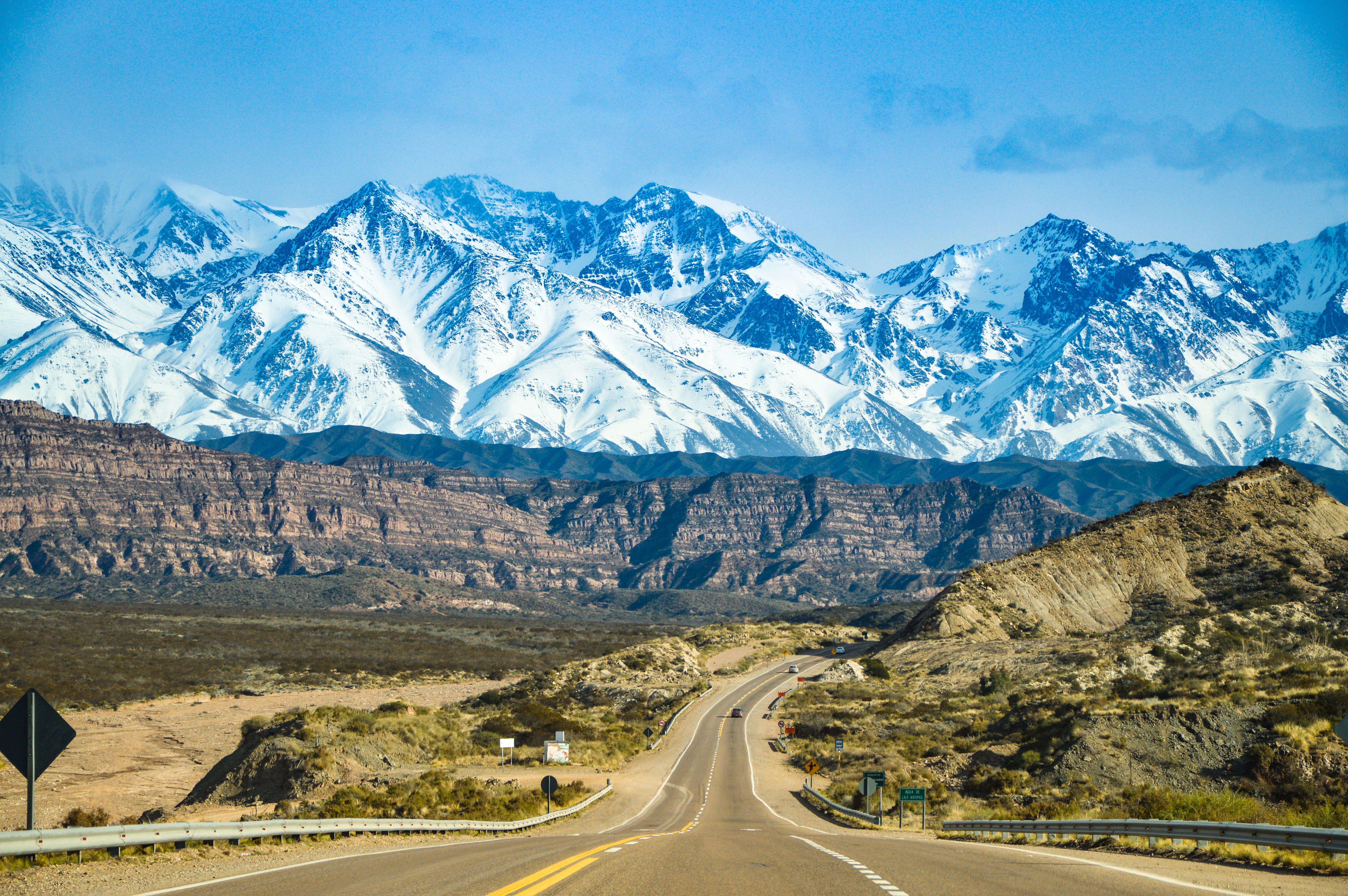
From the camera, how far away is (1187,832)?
21.0 meters

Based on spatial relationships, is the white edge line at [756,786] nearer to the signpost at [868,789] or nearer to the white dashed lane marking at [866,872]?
the signpost at [868,789]

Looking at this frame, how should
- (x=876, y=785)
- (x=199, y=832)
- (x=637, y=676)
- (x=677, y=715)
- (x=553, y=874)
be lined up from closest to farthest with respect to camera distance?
(x=553, y=874)
(x=199, y=832)
(x=876, y=785)
(x=677, y=715)
(x=637, y=676)

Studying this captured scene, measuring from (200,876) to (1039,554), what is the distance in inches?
3423

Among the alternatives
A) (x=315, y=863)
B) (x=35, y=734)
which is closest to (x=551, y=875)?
(x=315, y=863)

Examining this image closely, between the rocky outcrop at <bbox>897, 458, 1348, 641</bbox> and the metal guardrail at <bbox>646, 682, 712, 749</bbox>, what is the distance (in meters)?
17.6

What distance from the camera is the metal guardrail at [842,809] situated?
36.2 metres

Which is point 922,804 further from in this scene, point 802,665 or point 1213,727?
point 802,665

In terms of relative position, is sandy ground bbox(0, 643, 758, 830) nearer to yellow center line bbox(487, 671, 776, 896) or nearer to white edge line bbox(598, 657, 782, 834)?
white edge line bbox(598, 657, 782, 834)

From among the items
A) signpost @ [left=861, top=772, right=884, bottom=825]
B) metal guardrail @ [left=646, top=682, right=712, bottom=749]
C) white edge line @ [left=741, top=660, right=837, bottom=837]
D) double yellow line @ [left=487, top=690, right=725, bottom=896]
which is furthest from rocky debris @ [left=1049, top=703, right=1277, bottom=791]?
metal guardrail @ [left=646, top=682, right=712, bottom=749]

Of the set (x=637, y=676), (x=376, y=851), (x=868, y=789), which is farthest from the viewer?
(x=637, y=676)

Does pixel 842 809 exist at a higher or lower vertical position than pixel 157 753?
higher

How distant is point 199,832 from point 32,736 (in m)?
4.81

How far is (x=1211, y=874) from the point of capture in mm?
17906

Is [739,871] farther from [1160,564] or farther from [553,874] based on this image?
[1160,564]
